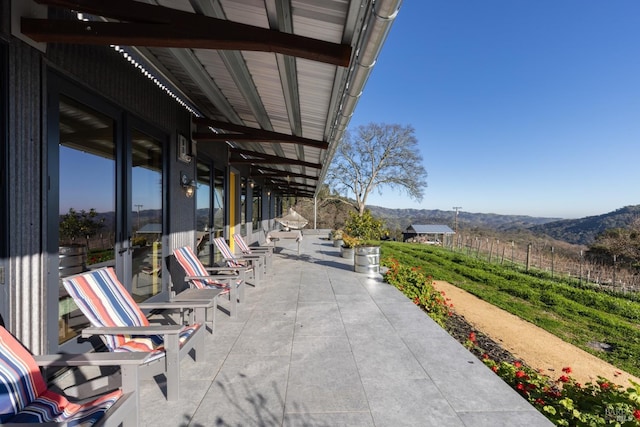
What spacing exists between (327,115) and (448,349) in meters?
2.94

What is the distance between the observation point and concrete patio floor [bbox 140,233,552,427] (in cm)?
207

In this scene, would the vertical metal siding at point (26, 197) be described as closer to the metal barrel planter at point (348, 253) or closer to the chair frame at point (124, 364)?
the chair frame at point (124, 364)

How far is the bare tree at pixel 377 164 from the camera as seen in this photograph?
2617 cm

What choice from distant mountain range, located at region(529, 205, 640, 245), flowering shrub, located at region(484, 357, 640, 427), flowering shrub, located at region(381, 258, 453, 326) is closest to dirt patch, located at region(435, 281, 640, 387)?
flowering shrub, located at region(381, 258, 453, 326)

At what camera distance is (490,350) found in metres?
5.10

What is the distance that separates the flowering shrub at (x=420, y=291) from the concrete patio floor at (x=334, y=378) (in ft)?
2.94

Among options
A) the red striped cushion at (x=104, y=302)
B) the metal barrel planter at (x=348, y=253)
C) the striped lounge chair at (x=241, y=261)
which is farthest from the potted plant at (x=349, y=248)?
the red striped cushion at (x=104, y=302)

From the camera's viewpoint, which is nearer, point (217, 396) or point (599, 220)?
point (217, 396)

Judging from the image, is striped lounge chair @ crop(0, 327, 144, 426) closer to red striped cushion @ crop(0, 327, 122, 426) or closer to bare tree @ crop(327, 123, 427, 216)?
red striped cushion @ crop(0, 327, 122, 426)

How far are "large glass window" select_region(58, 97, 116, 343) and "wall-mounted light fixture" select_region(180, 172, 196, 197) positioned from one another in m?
1.55

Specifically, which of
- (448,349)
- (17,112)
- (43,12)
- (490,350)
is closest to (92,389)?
(17,112)

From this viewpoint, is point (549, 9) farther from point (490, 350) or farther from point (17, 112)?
point (17, 112)

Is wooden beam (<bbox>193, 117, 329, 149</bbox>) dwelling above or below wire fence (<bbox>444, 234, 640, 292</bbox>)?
above

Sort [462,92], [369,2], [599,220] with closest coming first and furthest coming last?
[369,2] → [462,92] → [599,220]
